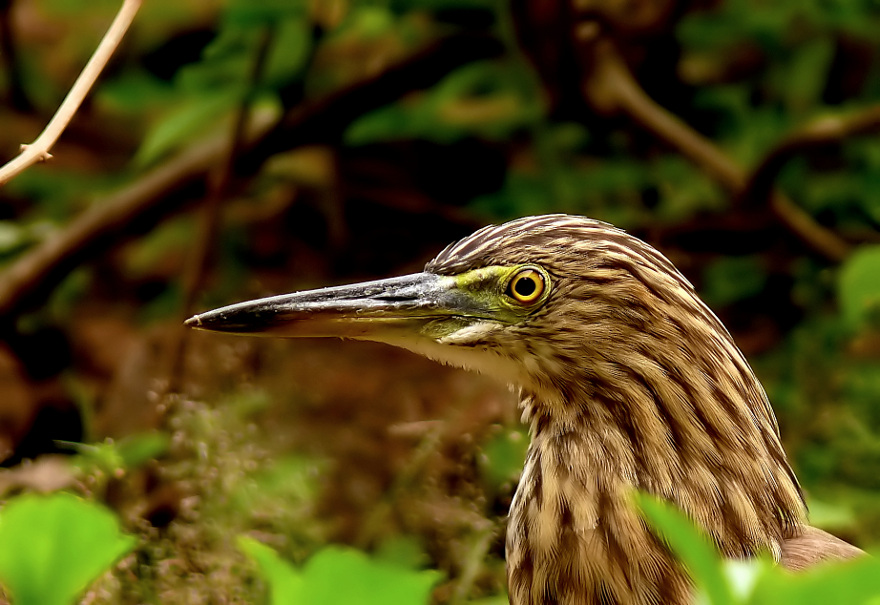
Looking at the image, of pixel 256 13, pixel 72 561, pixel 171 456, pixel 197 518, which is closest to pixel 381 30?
pixel 256 13

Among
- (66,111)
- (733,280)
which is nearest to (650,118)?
(733,280)

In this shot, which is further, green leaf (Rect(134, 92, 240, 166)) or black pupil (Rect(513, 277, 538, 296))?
green leaf (Rect(134, 92, 240, 166))

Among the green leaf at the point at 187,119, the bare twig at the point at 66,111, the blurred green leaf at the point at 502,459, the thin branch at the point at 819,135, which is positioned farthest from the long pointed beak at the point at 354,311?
the thin branch at the point at 819,135

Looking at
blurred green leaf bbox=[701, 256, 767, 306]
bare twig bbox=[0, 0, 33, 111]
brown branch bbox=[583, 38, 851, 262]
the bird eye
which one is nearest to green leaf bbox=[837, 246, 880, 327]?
brown branch bbox=[583, 38, 851, 262]

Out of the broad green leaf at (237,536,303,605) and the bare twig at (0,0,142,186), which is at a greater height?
the bare twig at (0,0,142,186)

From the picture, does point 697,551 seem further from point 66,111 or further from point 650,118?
point 650,118

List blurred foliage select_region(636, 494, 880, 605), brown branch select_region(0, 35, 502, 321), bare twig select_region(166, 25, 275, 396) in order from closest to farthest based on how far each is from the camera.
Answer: blurred foliage select_region(636, 494, 880, 605) → bare twig select_region(166, 25, 275, 396) → brown branch select_region(0, 35, 502, 321)

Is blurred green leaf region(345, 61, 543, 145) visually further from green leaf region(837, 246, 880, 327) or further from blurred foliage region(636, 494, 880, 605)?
blurred foliage region(636, 494, 880, 605)

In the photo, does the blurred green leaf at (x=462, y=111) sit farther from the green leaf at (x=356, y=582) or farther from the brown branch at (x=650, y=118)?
the green leaf at (x=356, y=582)
